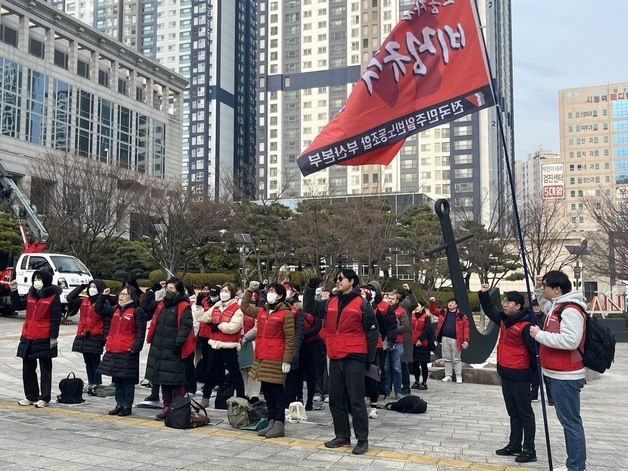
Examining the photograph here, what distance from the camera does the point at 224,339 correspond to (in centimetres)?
827

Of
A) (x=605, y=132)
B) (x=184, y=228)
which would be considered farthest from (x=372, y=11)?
(x=184, y=228)

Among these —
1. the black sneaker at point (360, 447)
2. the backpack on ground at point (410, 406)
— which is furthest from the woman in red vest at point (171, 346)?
the backpack on ground at point (410, 406)

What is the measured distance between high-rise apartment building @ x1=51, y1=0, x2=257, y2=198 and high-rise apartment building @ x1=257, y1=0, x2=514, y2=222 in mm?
8540

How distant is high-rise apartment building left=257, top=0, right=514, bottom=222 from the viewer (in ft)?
318

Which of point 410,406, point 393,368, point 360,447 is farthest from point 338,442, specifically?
point 393,368

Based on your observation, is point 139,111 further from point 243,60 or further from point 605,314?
point 243,60

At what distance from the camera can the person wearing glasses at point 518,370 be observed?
6082 millimetres

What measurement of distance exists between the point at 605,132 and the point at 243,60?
7217 centimetres

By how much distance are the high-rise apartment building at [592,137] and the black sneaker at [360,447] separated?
4571 inches

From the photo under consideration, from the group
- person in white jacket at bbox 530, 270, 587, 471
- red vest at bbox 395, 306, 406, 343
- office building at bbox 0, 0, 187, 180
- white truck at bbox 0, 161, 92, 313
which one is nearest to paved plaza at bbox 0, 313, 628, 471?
person in white jacket at bbox 530, 270, 587, 471

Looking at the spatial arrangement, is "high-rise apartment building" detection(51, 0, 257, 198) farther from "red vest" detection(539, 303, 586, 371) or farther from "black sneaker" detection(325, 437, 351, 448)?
"red vest" detection(539, 303, 586, 371)

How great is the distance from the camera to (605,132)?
373 ft

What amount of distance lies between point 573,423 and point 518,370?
941 mm

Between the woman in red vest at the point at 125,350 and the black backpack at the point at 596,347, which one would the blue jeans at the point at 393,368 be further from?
the black backpack at the point at 596,347
